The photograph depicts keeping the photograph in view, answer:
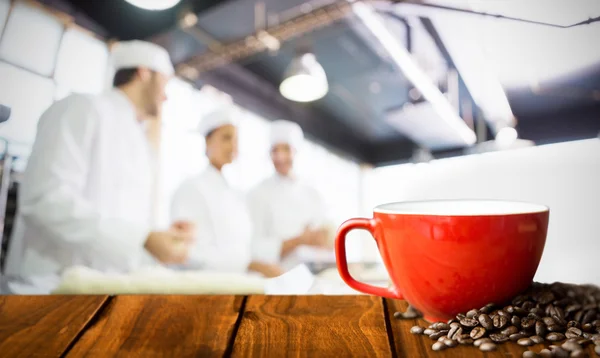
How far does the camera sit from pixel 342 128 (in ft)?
2.29

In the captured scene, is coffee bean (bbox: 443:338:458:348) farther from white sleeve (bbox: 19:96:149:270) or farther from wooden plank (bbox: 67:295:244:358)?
white sleeve (bbox: 19:96:149:270)

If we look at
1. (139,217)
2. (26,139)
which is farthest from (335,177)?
(26,139)

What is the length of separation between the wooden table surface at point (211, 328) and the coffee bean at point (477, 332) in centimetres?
1

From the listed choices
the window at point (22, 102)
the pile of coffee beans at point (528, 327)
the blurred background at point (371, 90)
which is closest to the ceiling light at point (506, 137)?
the blurred background at point (371, 90)

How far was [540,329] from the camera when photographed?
43 cm

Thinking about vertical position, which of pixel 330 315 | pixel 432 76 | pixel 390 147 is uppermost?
pixel 432 76

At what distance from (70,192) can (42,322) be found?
0.71ft

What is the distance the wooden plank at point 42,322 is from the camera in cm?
44

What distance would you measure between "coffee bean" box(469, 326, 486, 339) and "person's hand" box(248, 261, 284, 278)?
1.10 feet

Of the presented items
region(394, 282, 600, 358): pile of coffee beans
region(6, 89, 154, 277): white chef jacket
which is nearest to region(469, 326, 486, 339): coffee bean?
region(394, 282, 600, 358): pile of coffee beans

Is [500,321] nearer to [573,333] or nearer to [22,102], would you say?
[573,333]

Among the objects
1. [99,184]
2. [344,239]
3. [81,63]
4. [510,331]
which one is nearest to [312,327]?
[344,239]

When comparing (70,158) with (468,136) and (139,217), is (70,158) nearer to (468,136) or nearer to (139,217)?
(139,217)

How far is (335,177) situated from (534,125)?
312 millimetres
